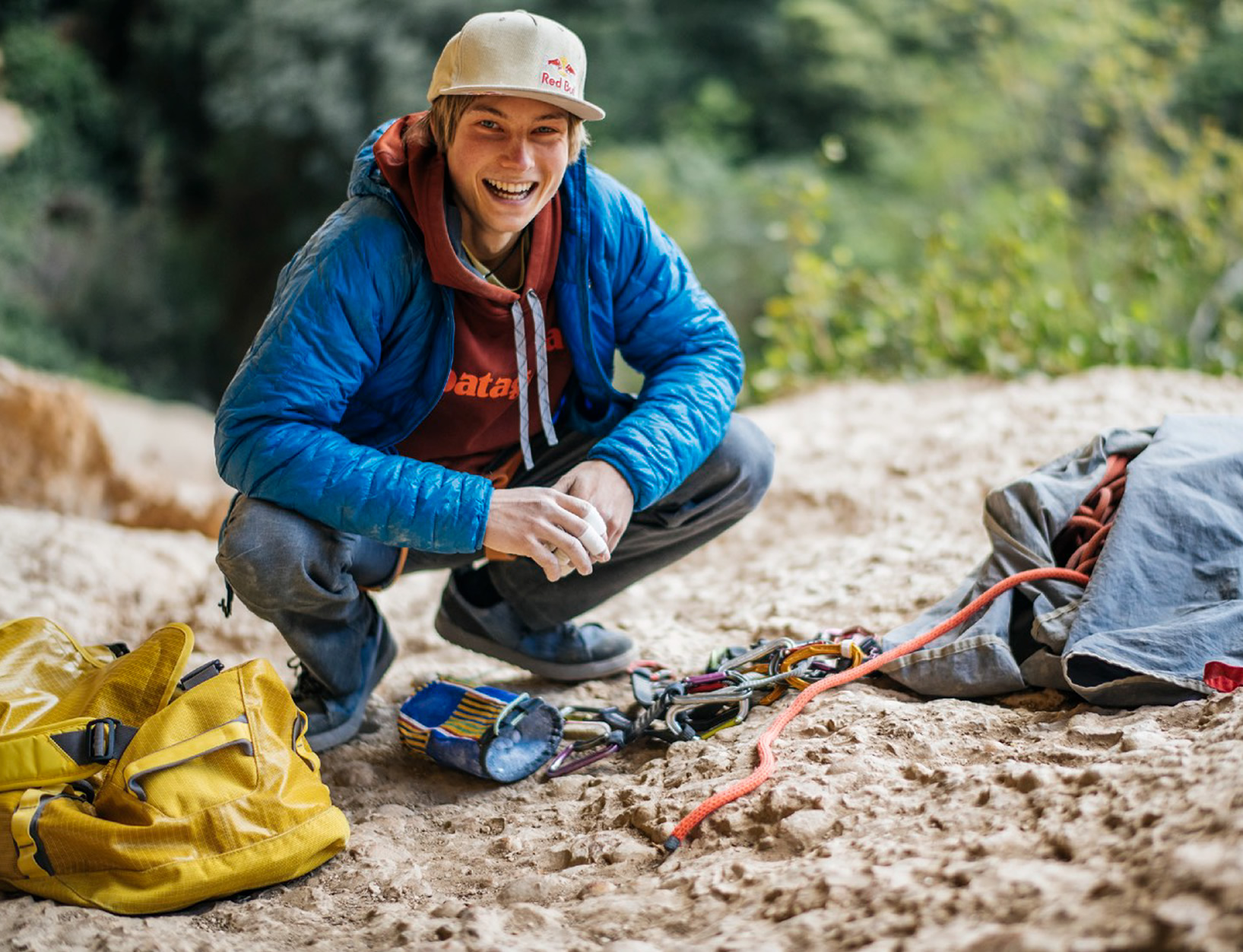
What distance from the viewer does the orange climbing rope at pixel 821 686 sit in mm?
1832

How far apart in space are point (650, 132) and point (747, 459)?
9.65 meters

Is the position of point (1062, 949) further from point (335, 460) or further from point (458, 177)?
point (458, 177)

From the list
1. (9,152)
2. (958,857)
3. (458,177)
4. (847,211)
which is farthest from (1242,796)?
(9,152)

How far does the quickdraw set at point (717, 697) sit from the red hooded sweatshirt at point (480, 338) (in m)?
0.57

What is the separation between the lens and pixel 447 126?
7.12 ft

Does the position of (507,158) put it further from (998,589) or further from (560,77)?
(998,589)

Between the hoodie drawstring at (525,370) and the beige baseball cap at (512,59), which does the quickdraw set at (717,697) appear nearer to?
the hoodie drawstring at (525,370)

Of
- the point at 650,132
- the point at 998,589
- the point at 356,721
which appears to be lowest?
the point at 356,721

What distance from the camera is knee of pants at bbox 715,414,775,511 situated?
8.16 ft

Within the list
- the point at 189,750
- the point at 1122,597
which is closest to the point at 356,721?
the point at 189,750

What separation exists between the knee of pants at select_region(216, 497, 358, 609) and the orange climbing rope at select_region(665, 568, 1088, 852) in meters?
0.86

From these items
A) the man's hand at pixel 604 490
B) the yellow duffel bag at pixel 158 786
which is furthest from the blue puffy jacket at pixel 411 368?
the yellow duffel bag at pixel 158 786

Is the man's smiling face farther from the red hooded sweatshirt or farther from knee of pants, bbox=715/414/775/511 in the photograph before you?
knee of pants, bbox=715/414/775/511

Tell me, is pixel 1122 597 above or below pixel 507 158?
below
